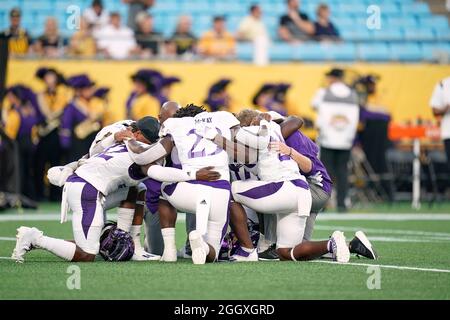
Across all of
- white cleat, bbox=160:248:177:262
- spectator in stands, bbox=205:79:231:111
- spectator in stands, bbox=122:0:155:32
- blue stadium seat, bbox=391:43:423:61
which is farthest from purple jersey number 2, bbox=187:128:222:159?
blue stadium seat, bbox=391:43:423:61

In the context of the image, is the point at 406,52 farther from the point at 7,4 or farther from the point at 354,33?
the point at 7,4

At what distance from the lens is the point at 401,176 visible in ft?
68.3

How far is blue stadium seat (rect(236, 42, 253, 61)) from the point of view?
21.8 meters

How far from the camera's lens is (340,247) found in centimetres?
979

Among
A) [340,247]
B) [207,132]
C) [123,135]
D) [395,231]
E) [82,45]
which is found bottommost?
[395,231]

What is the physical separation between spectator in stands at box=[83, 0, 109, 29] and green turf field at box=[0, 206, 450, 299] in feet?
36.2

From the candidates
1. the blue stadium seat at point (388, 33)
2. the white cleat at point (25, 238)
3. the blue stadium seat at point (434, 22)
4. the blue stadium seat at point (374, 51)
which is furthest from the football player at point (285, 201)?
the blue stadium seat at point (434, 22)

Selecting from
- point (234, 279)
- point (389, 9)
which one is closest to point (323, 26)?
point (389, 9)

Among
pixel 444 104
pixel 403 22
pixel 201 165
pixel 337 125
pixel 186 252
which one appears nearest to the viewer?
pixel 201 165

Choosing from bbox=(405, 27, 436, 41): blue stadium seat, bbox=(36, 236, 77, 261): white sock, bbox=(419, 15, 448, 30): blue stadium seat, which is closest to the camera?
bbox=(36, 236, 77, 261): white sock

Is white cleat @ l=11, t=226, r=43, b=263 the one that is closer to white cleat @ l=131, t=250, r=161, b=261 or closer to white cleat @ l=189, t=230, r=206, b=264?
white cleat @ l=131, t=250, r=161, b=261

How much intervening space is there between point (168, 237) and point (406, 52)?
13458 mm

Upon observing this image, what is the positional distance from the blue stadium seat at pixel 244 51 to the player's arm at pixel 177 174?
39.8 ft

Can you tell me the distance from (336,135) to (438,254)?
23.4ft
